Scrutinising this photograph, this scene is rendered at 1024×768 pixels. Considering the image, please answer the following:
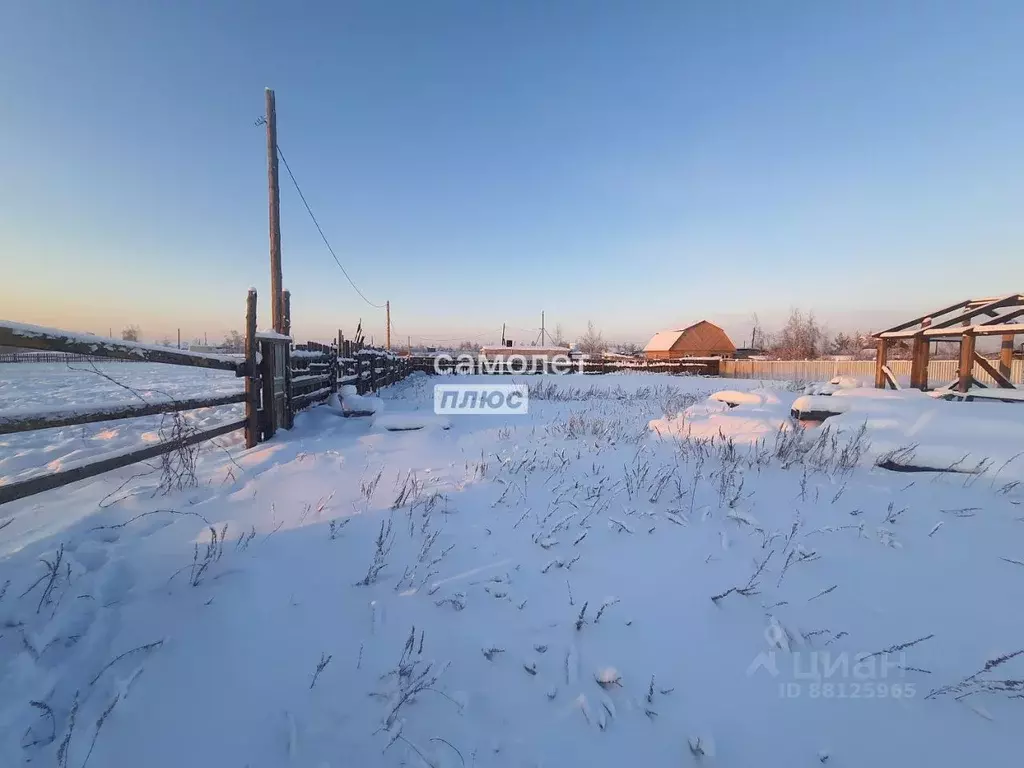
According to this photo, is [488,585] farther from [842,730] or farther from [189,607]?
[842,730]

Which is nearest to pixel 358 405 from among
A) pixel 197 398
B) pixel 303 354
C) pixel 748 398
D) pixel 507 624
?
pixel 303 354

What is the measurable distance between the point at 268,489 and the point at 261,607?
5.27 ft

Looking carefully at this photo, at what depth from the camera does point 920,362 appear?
9172 mm

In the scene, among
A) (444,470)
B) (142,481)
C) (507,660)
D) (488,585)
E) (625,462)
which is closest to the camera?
(507,660)

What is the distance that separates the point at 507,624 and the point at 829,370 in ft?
95.1

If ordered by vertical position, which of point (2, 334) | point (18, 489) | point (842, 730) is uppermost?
point (2, 334)

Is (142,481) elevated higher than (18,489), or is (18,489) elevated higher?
(18,489)

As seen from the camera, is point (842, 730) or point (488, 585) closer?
point (842, 730)

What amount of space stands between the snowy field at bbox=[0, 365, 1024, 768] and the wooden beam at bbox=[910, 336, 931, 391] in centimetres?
654

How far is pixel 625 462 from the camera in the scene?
488 centimetres

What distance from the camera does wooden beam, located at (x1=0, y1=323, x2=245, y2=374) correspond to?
2424mm

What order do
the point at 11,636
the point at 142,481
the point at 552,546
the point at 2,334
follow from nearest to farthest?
the point at 11,636 < the point at 2,334 < the point at 552,546 < the point at 142,481

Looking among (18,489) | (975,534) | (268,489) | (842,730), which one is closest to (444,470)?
(268,489)

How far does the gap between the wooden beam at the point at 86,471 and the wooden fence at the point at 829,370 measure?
74.3 ft
